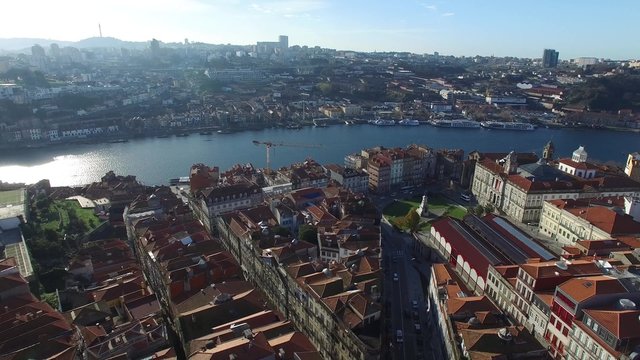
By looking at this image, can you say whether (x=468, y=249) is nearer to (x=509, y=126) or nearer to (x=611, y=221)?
(x=611, y=221)

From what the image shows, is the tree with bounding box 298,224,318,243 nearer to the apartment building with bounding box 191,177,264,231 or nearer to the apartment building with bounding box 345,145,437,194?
the apartment building with bounding box 191,177,264,231

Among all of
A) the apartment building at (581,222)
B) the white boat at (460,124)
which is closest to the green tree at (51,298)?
the apartment building at (581,222)

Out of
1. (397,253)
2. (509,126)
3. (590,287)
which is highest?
(590,287)

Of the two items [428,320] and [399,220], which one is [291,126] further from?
[428,320]

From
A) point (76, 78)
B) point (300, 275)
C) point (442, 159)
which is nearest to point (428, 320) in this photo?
point (300, 275)

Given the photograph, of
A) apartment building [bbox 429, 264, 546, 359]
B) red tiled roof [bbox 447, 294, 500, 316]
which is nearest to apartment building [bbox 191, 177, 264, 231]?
apartment building [bbox 429, 264, 546, 359]

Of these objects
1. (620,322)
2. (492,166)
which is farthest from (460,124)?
(620,322)
